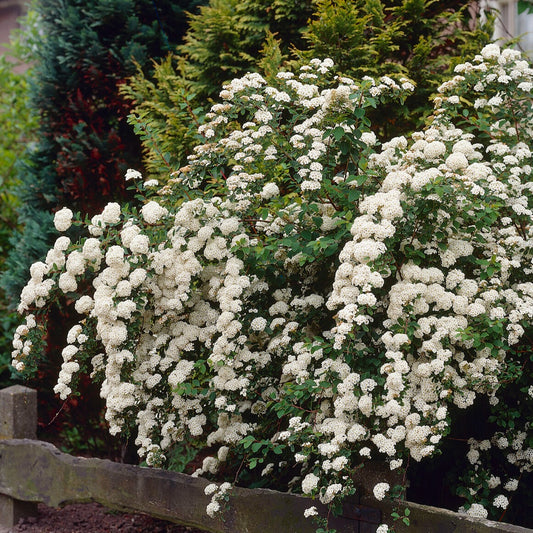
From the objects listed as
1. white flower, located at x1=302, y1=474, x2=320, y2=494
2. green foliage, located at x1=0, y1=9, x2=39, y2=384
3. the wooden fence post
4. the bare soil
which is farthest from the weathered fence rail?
green foliage, located at x1=0, y1=9, x2=39, y2=384

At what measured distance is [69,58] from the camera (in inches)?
207

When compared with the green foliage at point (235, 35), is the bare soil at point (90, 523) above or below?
below

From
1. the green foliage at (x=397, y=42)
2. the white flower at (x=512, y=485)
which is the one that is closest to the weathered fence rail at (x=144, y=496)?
the white flower at (x=512, y=485)

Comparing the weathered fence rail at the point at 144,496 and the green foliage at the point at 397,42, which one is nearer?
the weathered fence rail at the point at 144,496

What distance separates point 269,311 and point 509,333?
1018mm

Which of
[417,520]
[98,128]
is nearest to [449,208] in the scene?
[417,520]

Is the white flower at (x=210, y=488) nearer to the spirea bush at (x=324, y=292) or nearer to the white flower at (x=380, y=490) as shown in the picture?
the spirea bush at (x=324, y=292)

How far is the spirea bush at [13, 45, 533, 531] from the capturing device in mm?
2623

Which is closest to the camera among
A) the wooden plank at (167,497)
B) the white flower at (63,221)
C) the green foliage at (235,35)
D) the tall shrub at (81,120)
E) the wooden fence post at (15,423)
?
the wooden plank at (167,497)

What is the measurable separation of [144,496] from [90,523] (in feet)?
3.50

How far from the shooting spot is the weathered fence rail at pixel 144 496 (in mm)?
2877

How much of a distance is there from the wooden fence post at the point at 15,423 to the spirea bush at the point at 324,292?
104cm

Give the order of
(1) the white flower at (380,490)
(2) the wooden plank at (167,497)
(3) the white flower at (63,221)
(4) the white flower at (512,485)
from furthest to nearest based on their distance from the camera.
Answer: (3) the white flower at (63,221) < (4) the white flower at (512,485) < (2) the wooden plank at (167,497) < (1) the white flower at (380,490)

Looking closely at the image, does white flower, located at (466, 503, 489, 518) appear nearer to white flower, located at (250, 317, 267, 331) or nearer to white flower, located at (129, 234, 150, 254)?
white flower, located at (250, 317, 267, 331)
